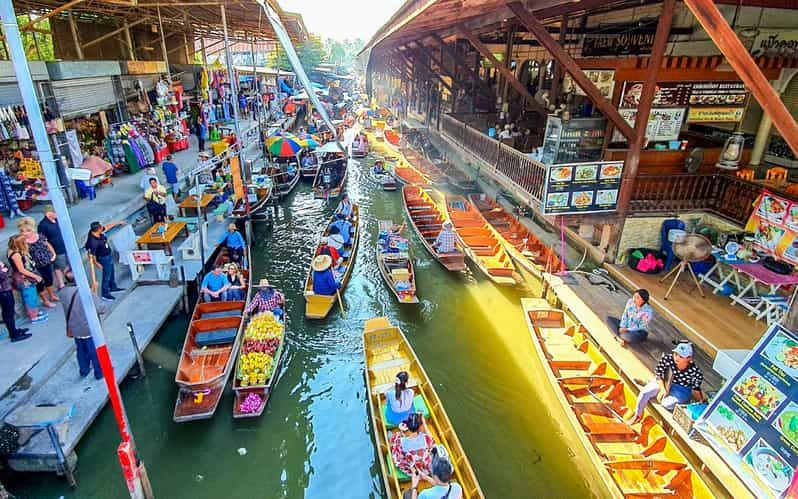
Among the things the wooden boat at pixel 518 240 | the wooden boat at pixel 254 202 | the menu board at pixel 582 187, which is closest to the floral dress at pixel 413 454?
the menu board at pixel 582 187

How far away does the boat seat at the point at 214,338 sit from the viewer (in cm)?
907

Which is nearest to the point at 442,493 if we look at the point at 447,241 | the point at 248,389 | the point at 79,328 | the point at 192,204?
the point at 248,389

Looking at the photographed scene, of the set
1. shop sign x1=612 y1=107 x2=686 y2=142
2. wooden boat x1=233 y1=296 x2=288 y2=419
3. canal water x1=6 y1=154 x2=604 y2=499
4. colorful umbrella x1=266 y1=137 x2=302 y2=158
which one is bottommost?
canal water x1=6 y1=154 x2=604 y2=499

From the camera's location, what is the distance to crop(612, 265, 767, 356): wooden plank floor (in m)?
8.06

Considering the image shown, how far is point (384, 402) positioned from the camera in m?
7.70

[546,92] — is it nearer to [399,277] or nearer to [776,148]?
[776,148]

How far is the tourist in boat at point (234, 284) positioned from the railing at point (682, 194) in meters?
9.71

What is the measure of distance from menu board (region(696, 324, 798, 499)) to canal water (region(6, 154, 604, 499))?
2163mm

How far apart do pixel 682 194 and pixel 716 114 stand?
2.36 m

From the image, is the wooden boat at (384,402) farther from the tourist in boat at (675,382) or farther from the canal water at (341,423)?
the tourist in boat at (675,382)

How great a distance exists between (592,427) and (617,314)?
3.11 m

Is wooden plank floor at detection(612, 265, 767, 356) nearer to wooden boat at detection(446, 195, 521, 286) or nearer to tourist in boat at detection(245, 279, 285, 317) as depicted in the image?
wooden boat at detection(446, 195, 521, 286)

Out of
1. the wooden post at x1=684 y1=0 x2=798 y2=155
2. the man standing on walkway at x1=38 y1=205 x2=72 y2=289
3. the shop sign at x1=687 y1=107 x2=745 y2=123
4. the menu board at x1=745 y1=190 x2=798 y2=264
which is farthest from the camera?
the shop sign at x1=687 y1=107 x2=745 y2=123

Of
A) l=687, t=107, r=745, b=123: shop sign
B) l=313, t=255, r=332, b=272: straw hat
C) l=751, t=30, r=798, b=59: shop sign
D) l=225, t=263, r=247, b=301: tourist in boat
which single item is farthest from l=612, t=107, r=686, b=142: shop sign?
l=225, t=263, r=247, b=301: tourist in boat
